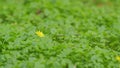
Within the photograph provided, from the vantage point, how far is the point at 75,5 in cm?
607

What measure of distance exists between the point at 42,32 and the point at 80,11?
4.58 feet

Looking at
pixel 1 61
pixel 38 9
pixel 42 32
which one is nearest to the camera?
pixel 1 61

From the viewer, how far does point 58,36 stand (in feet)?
14.1

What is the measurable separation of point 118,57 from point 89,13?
1.84 metres

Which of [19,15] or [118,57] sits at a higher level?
[19,15]

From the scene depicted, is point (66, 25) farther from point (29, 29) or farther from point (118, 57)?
point (118, 57)

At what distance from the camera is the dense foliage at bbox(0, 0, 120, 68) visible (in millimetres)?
3699

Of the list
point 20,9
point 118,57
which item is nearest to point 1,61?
point 118,57

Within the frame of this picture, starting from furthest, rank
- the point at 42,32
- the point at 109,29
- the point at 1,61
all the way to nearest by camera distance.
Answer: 1. the point at 109,29
2. the point at 42,32
3. the point at 1,61

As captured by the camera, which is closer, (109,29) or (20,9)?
(109,29)

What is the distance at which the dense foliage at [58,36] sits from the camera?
3699mm

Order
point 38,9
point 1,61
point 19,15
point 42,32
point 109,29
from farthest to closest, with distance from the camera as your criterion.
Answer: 1. point 38,9
2. point 19,15
3. point 109,29
4. point 42,32
5. point 1,61

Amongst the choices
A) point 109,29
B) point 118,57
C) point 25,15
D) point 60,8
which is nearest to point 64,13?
point 60,8

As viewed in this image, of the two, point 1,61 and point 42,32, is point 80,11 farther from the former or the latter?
point 1,61
